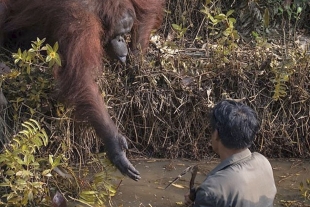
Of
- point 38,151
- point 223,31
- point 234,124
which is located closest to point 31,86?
point 38,151

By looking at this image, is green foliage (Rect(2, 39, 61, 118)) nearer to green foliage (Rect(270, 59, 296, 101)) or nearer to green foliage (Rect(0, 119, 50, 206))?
green foliage (Rect(0, 119, 50, 206))

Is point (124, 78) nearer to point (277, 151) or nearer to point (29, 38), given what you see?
point (29, 38)

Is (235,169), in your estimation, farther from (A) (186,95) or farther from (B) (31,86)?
(A) (186,95)

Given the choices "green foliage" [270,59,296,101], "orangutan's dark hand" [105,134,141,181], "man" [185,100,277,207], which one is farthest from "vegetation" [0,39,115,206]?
"green foliage" [270,59,296,101]

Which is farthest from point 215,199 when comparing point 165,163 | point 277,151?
point 277,151

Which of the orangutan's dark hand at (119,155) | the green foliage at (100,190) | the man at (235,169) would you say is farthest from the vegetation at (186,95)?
the man at (235,169)

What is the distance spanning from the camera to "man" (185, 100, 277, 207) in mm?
2934

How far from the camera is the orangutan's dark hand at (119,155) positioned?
163 inches

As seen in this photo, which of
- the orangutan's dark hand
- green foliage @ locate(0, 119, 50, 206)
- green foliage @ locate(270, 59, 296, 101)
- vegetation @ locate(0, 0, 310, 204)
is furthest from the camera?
green foliage @ locate(270, 59, 296, 101)

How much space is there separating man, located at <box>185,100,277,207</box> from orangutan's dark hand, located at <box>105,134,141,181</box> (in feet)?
3.70

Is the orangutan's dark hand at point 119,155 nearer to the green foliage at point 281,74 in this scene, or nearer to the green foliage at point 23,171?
the green foliage at point 23,171

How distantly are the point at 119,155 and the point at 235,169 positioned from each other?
1320 millimetres

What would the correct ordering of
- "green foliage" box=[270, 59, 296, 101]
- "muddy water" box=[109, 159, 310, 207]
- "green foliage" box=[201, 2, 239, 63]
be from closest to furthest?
"muddy water" box=[109, 159, 310, 207], "green foliage" box=[270, 59, 296, 101], "green foliage" box=[201, 2, 239, 63]

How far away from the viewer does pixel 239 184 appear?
9.68ft
